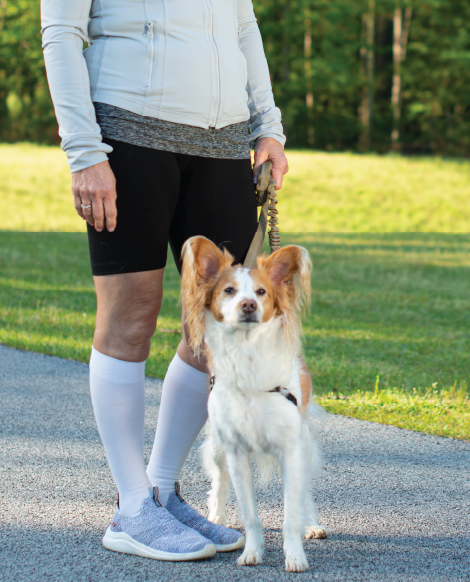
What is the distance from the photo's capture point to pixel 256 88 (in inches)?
109

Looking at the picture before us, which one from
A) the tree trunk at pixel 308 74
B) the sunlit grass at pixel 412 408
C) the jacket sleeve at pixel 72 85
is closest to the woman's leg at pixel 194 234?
the jacket sleeve at pixel 72 85

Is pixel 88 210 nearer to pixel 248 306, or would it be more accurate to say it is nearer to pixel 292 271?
pixel 248 306

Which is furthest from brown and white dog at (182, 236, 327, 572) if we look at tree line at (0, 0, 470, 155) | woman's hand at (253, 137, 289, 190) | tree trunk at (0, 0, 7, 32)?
tree trunk at (0, 0, 7, 32)

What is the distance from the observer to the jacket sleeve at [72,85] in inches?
86.8

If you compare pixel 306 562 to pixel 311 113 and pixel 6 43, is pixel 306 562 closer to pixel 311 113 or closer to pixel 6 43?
pixel 311 113

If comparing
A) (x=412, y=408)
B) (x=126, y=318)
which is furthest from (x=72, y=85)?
(x=412, y=408)

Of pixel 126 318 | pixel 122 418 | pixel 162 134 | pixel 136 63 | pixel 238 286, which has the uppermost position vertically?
pixel 136 63

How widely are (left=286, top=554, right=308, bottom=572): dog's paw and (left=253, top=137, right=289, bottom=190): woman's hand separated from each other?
1371 millimetres

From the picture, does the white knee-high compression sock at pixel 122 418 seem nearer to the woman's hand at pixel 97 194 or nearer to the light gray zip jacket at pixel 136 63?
the woman's hand at pixel 97 194

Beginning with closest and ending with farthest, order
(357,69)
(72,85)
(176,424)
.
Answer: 1. (72,85)
2. (176,424)
3. (357,69)

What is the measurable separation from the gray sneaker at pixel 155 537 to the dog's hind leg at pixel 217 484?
27 centimetres

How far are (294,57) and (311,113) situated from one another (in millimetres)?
4542

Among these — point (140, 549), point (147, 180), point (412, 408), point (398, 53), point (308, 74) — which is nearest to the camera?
point (147, 180)

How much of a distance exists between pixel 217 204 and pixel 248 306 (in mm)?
466
